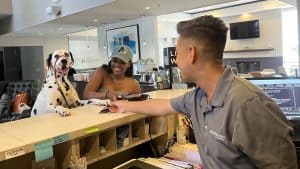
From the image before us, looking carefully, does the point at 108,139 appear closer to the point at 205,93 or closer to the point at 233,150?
the point at 205,93

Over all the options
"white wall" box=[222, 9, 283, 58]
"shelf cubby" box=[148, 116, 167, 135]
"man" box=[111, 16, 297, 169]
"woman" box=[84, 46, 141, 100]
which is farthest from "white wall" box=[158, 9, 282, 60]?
"man" box=[111, 16, 297, 169]

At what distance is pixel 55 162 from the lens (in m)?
1.31

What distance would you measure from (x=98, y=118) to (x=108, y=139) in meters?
0.17

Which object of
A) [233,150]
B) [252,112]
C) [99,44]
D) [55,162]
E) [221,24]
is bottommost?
[55,162]

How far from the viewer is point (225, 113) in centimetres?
96

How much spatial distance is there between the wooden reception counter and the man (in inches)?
16.4

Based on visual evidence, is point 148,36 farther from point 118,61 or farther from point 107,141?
point 107,141

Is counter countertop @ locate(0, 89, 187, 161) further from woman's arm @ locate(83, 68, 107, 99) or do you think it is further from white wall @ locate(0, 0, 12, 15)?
white wall @ locate(0, 0, 12, 15)

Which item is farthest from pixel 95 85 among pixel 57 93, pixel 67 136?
pixel 67 136

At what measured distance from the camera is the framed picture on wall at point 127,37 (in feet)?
29.9

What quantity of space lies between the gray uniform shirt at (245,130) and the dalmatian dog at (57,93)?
3.00ft

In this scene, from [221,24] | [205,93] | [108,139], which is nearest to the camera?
[221,24]

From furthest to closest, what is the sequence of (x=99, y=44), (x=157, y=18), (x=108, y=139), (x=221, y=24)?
(x=99, y=44), (x=157, y=18), (x=108, y=139), (x=221, y=24)

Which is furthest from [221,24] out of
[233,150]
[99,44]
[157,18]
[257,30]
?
[99,44]
